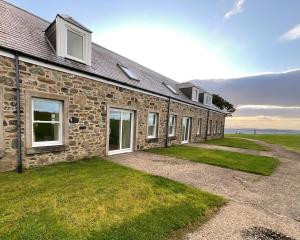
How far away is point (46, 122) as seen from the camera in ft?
22.8

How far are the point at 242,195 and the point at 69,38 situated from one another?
9.10m

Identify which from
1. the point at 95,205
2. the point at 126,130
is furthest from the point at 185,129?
the point at 95,205

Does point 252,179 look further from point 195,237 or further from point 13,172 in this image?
point 13,172

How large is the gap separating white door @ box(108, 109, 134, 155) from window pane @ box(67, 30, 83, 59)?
10.4ft

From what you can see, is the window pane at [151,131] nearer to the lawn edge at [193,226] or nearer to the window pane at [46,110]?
the window pane at [46,110]

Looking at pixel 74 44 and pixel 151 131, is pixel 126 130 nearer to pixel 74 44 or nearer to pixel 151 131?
pixel 151 131

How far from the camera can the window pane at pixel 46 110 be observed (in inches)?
263

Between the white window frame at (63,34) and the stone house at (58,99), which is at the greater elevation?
the white window frame at (63,34)

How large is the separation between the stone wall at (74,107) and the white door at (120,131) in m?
0.37

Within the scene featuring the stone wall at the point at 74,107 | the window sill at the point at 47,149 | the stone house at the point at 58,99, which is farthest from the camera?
the window sill at the point at 47,149

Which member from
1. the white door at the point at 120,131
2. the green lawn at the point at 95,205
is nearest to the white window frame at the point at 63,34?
the white door at the point at 120,131

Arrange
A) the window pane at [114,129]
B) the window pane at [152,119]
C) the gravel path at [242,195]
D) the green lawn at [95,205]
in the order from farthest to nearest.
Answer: the window pane at [152,119] → the window pane at [114,129] → the gravel path at [242,195] → the green lawn at [95,205]

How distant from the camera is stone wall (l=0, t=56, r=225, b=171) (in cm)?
582

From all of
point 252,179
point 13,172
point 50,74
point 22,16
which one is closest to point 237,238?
point 252,179
